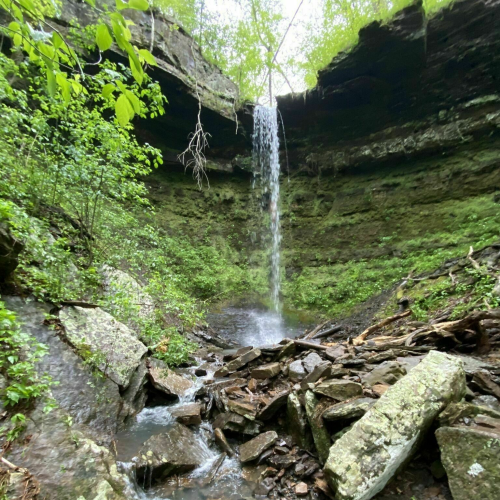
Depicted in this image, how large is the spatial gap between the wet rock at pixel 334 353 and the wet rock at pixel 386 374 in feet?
4.01

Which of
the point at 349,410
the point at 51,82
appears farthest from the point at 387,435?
the point at 51,82

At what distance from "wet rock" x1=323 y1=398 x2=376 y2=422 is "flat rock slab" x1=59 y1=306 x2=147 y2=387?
2949 mm

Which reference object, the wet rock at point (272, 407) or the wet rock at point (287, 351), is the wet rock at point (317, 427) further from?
the wet rock at point (287, 351)

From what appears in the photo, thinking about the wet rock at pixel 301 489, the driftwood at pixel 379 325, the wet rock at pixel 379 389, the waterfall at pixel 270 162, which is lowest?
the wet rock at pixel 301 489

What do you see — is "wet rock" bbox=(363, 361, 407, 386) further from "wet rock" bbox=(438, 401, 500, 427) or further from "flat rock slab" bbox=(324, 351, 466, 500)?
"wet rock" bbox=(438, 401, 500, 427)

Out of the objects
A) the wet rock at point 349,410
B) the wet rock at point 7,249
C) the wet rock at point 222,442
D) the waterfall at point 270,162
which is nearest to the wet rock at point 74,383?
the wet rock at point 7,249

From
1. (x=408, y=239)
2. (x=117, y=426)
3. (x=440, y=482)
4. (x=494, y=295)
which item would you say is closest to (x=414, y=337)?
(x=494, y=295)

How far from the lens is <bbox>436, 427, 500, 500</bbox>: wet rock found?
6.84 ft

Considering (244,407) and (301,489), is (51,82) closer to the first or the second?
(301,489)

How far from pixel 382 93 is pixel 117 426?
1693 centimetres

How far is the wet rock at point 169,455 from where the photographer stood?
323 centimetres

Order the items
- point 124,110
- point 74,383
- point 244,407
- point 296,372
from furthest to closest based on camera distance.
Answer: point 296,372
point 244,407
point 74,383
point 124,110

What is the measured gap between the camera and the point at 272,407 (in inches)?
157

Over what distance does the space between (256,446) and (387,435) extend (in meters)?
1.70
